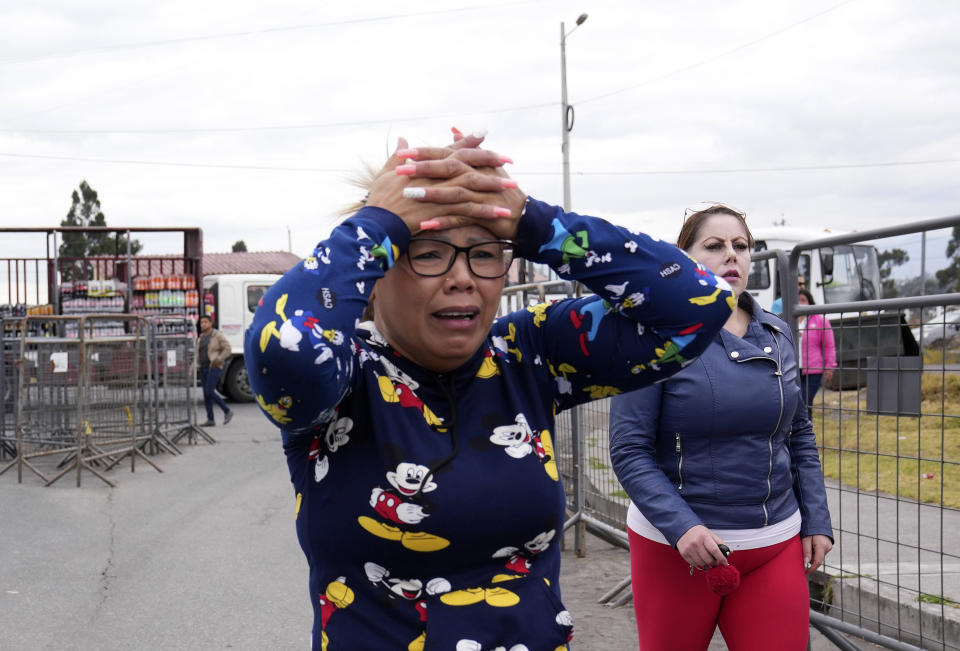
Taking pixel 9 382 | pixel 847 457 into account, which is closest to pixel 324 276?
pixel 847 457

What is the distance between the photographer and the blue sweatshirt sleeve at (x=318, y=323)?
151 cm

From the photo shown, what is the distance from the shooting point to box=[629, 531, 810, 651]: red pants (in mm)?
2785

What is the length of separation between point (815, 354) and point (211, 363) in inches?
480

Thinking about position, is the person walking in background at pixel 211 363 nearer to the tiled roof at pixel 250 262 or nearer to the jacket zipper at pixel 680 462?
the jacket zipper at pixel 680 462

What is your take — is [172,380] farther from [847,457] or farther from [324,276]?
[324,276]

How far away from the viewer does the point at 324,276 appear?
159 cm

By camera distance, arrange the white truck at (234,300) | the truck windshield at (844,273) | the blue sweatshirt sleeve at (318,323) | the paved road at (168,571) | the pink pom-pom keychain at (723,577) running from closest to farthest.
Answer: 1. the blue sweatshirt sleeve at (318,323)
2. the pink pom-pom keychain at (723,577)
3. the paved road at (168,571)
4. the truck windshield at (844,273)
5. the white truck at (234,300)

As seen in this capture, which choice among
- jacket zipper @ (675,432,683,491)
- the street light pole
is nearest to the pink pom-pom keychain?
jacket zipper @ (675,432,683,491)

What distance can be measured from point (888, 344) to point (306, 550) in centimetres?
253

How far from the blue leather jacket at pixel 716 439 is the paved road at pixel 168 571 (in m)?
1.95

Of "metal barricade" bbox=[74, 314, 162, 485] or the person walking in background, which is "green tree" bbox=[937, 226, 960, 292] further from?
the person walking in background

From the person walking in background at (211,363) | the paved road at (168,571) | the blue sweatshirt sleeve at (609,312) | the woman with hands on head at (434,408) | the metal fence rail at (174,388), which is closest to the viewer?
the woman with hands on head at (434,408)

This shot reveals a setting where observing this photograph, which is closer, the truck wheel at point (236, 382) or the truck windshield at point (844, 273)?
the truck windshield at point (844, 273)

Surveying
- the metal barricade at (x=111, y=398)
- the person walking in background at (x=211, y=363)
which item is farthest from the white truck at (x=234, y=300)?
the metal barricade at (x=111, y=398)
